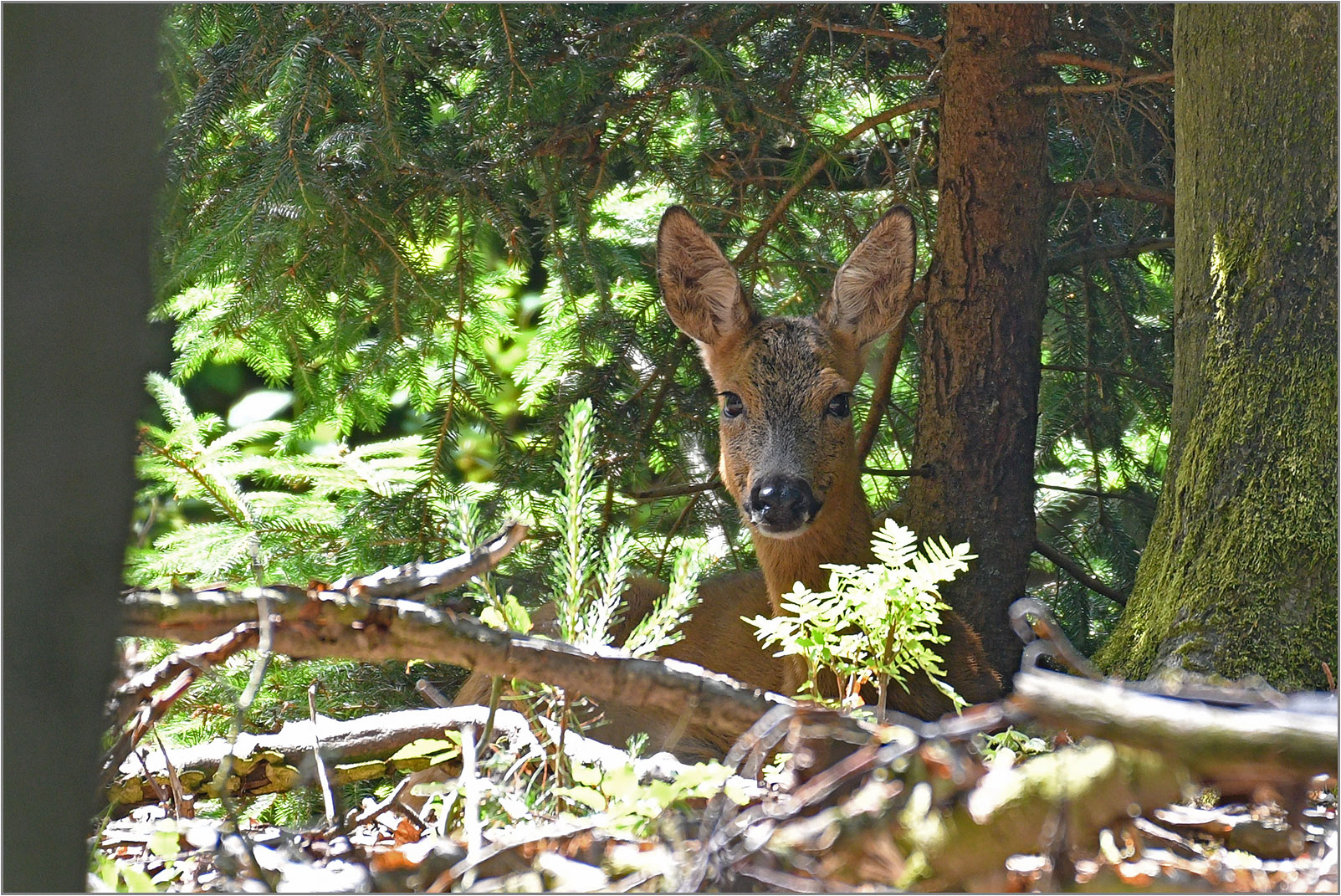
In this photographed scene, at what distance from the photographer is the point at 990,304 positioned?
3691 millimetres

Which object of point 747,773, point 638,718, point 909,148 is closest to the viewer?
point 747,773

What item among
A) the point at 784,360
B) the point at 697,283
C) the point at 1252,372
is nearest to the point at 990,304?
the point at 784,360

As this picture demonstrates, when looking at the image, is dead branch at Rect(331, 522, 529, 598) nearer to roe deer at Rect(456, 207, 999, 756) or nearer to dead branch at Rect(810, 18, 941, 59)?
roe deer at Rect(456, 207, 999, 756)

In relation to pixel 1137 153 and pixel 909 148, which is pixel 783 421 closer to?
pixel 909 148

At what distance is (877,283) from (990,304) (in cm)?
48

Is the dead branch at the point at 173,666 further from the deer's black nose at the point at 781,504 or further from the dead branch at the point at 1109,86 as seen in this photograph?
the dead branch at the point at 1109,86

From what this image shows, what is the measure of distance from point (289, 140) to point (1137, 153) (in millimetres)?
2902

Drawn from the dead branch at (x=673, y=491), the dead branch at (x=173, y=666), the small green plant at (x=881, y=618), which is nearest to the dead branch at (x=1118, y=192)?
the dead branch at (x=673, y=491)

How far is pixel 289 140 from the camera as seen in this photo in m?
3.26

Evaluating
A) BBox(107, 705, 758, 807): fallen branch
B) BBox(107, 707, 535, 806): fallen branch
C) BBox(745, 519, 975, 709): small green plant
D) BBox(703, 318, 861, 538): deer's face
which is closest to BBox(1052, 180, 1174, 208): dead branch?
BBox(703, 318, 861, 538): deer's face

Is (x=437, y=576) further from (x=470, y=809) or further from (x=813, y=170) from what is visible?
(x=813, y=170)

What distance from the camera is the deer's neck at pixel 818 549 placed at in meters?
3.75

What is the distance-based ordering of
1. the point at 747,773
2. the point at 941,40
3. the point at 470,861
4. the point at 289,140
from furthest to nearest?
the point at 941,40 < the point at 289,140 < the point at 747,773 < the point at 470,861

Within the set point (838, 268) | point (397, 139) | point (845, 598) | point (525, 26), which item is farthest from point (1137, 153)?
point (845, 598)
